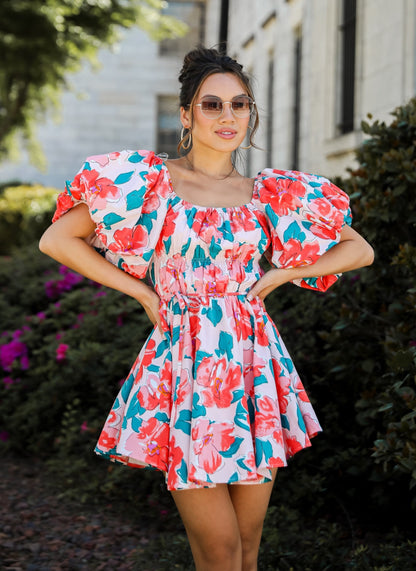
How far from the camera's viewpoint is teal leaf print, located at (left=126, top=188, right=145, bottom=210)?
247 centimetres

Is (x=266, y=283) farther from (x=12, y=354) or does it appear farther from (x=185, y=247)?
(x=12, y=354)

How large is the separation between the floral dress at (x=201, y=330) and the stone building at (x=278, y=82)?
0.67 meters

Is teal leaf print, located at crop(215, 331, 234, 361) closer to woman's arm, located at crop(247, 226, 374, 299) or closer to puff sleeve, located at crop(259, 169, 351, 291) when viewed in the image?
woman's arm, located at crop(247, 226, 374, 299)

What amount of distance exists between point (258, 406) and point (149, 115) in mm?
21458

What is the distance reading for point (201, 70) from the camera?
272 centimetres

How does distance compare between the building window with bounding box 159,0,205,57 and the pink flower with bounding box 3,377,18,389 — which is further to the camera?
the building window with bounding box 159,0,205,57

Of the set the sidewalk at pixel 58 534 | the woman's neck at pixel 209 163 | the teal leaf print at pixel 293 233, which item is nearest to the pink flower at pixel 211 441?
the teal leaf print at pixel 293 233

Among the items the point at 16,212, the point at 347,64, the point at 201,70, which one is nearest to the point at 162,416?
the point at 201,70

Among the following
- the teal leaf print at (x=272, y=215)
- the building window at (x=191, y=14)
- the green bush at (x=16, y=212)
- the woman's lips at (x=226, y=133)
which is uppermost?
the building window at (x=191, y=14)

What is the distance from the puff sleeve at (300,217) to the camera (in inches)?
105

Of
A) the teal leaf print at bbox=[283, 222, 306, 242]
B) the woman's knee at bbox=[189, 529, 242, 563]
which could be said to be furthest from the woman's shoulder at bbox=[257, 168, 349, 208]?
the woman's knee at bbox=[189, 529, 242, 563]

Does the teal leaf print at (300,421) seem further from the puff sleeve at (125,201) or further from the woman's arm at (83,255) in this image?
the puff sleeve at (125,201)

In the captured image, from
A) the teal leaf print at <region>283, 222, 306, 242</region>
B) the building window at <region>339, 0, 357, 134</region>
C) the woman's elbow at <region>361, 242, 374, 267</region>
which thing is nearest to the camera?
the teal leaf print at <region>283, 222, 306, 242</region>

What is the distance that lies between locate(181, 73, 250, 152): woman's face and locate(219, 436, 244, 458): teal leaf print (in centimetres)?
104
